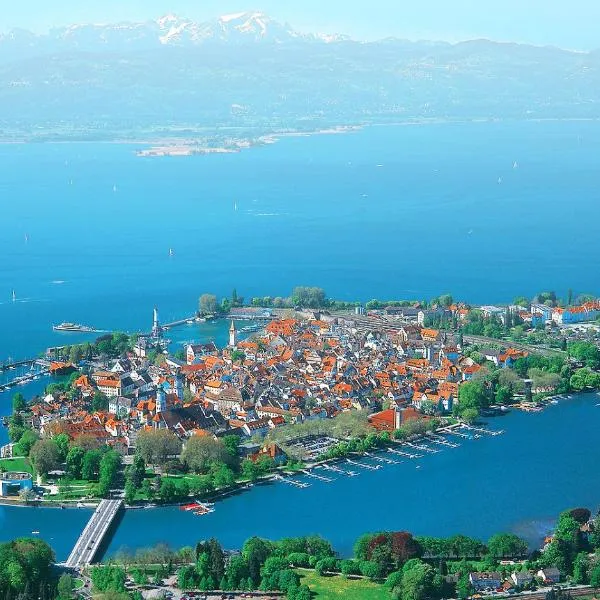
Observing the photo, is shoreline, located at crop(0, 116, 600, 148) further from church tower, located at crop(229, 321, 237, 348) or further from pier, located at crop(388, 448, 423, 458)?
pier, located at crop(388, 448, 423, 458)

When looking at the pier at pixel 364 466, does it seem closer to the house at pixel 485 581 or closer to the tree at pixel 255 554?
the tree at pixel 255 554

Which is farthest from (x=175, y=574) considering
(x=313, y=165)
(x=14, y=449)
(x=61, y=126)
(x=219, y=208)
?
(x=61, y=126)

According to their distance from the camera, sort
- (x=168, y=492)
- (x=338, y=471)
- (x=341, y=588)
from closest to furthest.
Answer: (x=341, y=588)
(x=168, y=492)
(x=338, y=471)

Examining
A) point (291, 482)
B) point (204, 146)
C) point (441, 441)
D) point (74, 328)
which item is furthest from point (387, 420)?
point (204, 146)

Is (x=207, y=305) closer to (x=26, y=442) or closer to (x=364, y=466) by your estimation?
(x=26, y=442)

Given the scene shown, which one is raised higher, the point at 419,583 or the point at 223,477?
the point at 223,477
